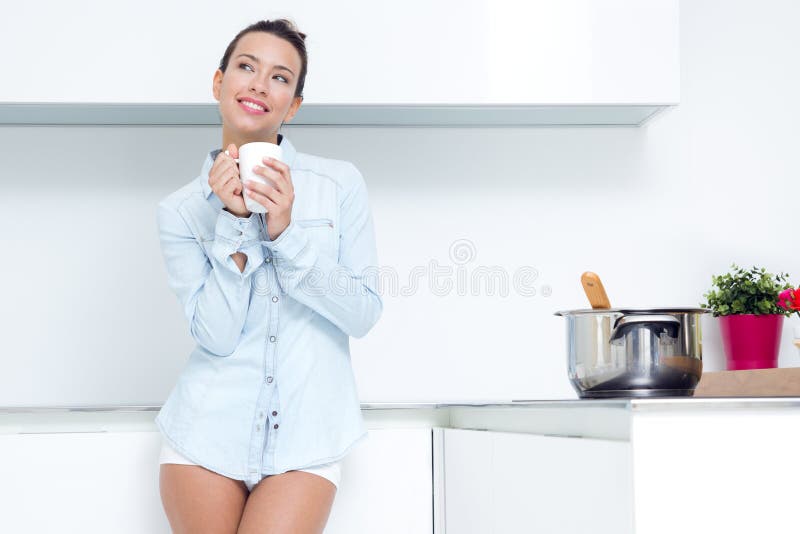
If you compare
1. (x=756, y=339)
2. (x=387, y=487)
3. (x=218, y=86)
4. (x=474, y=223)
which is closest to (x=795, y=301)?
(x=756, y=339)

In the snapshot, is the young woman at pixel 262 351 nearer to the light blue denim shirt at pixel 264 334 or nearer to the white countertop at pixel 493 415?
the light blue denim shirt at pixel 264 334

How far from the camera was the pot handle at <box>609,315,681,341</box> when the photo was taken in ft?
3.13

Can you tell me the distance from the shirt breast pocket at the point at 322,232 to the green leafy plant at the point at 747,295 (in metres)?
1.25

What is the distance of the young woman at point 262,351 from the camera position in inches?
46.9

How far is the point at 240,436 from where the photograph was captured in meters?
1.23

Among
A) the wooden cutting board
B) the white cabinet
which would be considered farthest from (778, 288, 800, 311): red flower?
the white cabinet

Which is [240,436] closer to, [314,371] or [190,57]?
[314,371]

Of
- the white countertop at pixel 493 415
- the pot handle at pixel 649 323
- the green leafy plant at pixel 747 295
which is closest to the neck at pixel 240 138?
the white countertop at pixel 493 415

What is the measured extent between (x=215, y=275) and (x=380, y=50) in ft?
2.82

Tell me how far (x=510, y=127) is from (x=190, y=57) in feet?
2.80

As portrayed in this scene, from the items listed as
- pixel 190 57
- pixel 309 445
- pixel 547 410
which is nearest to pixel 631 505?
pixel 547 410

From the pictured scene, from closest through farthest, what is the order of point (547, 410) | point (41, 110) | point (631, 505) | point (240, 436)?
point (631, 505), point (547, 410), point (240, 436), point (41, 110)

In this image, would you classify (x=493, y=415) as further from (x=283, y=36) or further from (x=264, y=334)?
(x=283, y=36)

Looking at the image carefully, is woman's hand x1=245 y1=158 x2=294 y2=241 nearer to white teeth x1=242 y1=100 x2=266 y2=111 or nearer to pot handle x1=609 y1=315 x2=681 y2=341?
white teeth x1=242 y1=100 x2=266 y2=111
